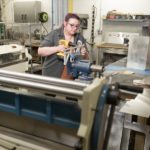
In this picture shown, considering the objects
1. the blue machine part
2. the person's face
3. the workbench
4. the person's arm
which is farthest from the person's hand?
the blue machine part

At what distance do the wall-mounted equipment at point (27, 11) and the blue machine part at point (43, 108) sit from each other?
4293 mm

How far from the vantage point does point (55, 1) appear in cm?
519

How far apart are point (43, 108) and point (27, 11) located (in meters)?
4.57

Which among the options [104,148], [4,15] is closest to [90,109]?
[104,148]

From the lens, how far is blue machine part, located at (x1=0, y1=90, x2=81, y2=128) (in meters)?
0.99

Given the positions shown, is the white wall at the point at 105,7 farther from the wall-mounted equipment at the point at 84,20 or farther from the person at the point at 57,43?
the person at the point at 57,43

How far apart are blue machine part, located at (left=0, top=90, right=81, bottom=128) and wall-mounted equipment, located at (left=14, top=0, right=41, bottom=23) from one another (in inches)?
169

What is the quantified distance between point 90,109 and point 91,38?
4.38 m

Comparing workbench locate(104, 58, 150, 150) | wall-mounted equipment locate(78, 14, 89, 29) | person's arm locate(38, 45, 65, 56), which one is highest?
wall-mounted equipment locate(78, 14, 89, 29)

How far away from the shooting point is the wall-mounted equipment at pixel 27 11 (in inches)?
204

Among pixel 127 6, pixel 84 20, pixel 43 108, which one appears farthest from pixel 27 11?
pixel 43 108

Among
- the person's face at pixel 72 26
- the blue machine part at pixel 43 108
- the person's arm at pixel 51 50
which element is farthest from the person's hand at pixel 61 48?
the blue machine part at pixel 43 108

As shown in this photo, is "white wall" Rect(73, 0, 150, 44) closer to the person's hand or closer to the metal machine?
the person's hand

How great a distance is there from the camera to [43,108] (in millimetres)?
1053
